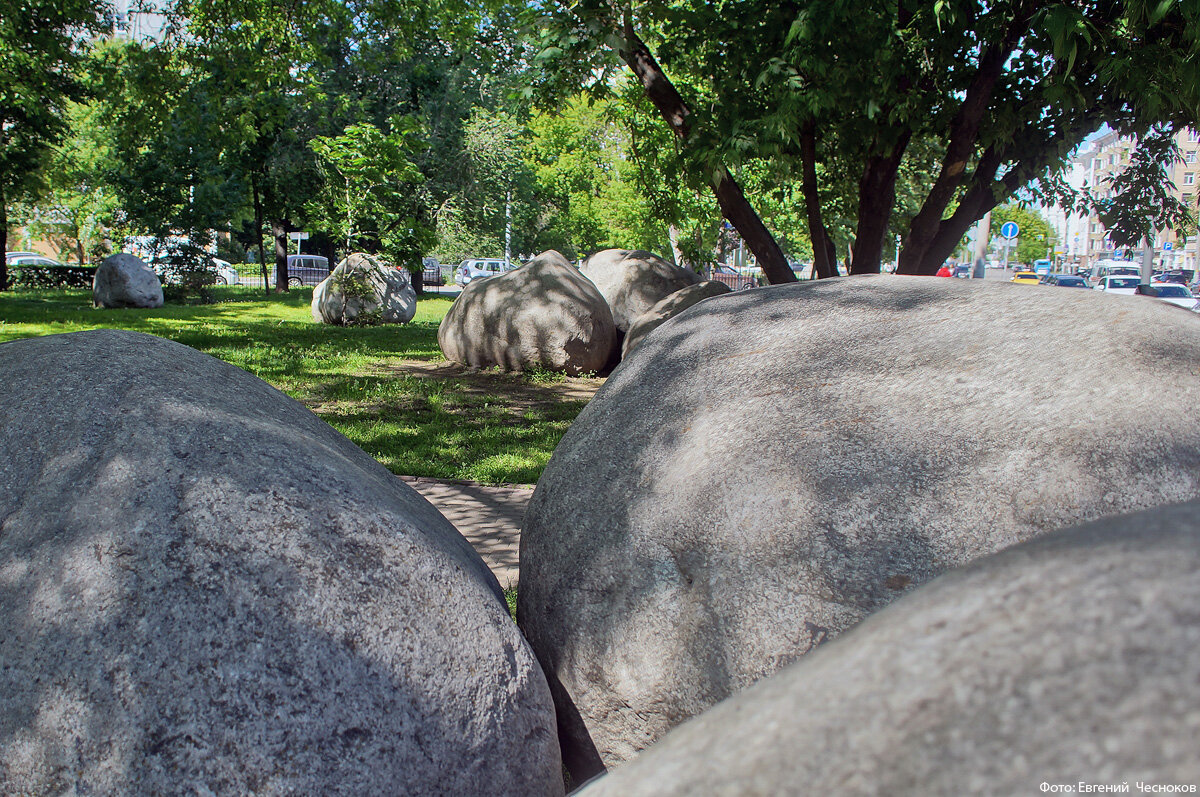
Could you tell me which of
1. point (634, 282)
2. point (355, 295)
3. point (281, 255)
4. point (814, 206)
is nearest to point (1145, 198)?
point (814, 206)

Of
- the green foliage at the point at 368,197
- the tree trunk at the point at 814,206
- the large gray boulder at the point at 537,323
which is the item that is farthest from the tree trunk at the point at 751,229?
the green foliage at the point at 368,197

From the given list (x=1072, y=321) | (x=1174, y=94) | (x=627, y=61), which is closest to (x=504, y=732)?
(x=1072, y=321)

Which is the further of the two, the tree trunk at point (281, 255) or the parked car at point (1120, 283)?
the parked car at point (1120, 283)

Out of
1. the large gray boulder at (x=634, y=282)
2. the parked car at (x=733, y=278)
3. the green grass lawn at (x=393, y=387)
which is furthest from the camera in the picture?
the parked car at (x=733, y=278)

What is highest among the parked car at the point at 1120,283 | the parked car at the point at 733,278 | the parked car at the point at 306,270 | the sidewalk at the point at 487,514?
the parked car at the point at 306,270

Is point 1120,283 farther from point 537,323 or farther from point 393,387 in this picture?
point 393,387

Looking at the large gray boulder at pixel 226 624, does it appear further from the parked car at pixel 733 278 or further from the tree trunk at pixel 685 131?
the parked car at pixel 733 278

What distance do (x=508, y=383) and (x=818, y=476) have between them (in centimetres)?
871

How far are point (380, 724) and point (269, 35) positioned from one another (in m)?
12.4

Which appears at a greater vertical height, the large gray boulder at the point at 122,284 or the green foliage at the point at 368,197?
the green foliage at the point at 368,197

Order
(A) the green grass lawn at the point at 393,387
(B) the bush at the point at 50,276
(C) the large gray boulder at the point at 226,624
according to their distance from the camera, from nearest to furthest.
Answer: (C) the large gray boulder at the point at 226,624
(A) the green grass lawn at the point at 393,387
(B) the bush at the point at 50,276

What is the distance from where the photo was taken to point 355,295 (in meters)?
17.2

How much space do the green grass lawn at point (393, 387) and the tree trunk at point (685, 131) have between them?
8.49 feet

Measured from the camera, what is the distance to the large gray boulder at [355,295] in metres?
17.2
